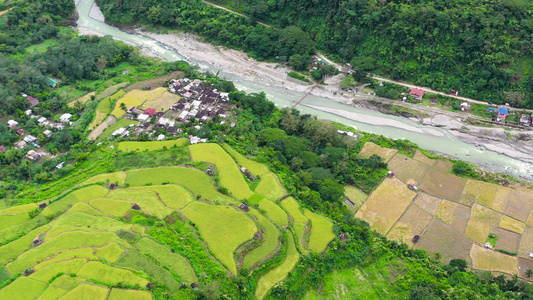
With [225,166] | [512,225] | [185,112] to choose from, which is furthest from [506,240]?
[185,112]

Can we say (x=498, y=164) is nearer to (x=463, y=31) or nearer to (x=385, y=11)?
(x=463, y=31)

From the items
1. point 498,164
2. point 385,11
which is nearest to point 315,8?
point 385,11

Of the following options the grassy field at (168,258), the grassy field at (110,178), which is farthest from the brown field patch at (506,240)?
the grassy field at (110,178)

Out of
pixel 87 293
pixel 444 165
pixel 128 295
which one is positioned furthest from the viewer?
pixel 444 165

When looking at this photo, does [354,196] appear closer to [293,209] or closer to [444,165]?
[293,209]

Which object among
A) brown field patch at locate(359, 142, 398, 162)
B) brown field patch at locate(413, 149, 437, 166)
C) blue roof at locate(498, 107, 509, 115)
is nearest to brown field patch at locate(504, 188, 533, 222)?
brown field patch at locate(413, 149, 437, 166)
